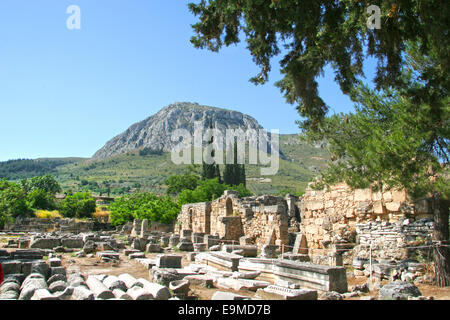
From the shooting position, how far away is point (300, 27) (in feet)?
21.7

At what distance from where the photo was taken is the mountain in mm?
166875

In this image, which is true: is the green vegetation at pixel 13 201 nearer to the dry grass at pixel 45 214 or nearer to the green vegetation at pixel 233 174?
the dry grass at pixel 45 214

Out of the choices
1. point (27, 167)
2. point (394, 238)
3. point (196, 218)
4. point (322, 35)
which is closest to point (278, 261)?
point (394, 238)

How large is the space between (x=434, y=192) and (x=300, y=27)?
5374mm

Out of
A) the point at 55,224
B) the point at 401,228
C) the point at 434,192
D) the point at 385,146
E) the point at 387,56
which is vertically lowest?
the point at 55,224

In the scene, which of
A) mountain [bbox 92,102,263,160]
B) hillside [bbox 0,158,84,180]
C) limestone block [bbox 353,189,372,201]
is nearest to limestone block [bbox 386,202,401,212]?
limestone block [bbox 353,189,372,201]

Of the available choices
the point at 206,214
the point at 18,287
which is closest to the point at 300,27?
the point at 18,287

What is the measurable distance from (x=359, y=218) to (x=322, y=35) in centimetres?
754

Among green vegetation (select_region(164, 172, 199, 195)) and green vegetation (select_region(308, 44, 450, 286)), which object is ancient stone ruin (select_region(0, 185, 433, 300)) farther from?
green vegetation (select_region(164, 172, 199, 195))

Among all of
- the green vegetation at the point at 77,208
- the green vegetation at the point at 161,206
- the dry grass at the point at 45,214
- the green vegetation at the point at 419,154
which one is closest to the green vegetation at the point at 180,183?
the green vegetation at the point at 161,206

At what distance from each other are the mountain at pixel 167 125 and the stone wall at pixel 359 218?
14337 cm

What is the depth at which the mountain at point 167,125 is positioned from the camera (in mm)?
166875

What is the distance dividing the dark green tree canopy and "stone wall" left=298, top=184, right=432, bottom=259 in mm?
4667
